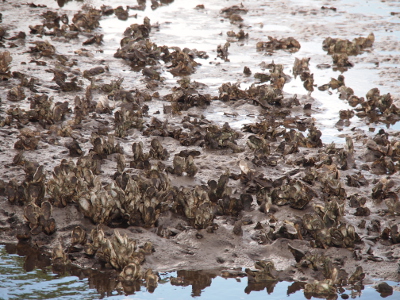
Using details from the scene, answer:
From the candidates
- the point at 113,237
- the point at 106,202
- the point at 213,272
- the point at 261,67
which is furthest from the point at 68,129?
the point at 261,67

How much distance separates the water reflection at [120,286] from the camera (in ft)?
11.6

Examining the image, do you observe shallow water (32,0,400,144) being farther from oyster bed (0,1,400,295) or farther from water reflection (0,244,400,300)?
water reflection (0,244,400,300)

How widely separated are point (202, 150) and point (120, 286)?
2605mm

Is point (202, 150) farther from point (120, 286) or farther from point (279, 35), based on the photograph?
point (279, 35)

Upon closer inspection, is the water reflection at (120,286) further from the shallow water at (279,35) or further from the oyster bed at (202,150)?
the shallow water at (279,35)

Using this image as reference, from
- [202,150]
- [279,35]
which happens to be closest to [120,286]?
[202,150]

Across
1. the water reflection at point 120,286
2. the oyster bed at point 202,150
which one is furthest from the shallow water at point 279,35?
the water reflection at point 120,286

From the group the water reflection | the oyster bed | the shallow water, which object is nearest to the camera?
the water reflection

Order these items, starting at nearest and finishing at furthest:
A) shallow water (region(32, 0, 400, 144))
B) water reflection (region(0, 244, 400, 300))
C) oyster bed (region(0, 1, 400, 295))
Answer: water reflection (region(0, 244, 400, 300)) < oyster bed (region(0, 1, 400, 295)) < shallow water (region(32, 0, 400, 144))

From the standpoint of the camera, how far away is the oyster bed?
160 inches

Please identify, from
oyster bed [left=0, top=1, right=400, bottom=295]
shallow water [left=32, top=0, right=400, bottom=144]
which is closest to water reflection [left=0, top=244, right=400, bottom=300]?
oyster bed [left=0, top=1, right=400, bottom=295]

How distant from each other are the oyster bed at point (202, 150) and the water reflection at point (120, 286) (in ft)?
0.25

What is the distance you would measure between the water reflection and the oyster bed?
0.08m

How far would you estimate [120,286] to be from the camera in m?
3.60
